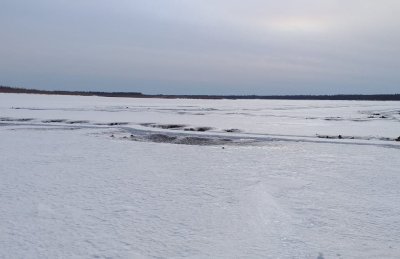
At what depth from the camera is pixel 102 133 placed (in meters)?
13.3

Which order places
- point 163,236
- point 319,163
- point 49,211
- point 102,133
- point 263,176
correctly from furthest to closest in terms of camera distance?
1. point 102,133
2. point 319,163
3. point 263,176
4. point 49,211
5. point 163,236

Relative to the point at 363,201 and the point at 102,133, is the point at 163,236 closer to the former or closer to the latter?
the point at 363,201

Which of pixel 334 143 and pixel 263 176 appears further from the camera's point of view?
pixel 334 143

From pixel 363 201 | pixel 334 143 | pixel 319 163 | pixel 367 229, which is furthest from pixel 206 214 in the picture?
pixel 334 143

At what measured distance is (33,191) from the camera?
18.1 feet

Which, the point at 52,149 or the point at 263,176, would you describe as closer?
the point at 263,176

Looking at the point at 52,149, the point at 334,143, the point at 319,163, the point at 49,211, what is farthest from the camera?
the point at 334,143

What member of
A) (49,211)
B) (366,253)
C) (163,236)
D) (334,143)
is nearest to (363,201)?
(366,253)

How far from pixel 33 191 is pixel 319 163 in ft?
16.9

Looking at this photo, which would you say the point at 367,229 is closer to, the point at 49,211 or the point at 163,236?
the point at 163,236

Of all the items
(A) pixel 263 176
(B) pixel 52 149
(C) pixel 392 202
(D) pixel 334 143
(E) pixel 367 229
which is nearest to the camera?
(E) pixel 367 229

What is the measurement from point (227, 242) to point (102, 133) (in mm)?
10057

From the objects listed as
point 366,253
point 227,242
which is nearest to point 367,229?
point 366,253

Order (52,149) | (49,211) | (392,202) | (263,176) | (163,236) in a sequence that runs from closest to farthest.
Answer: (163,236), (49,211), (392,202), (263,176), (52,149)
